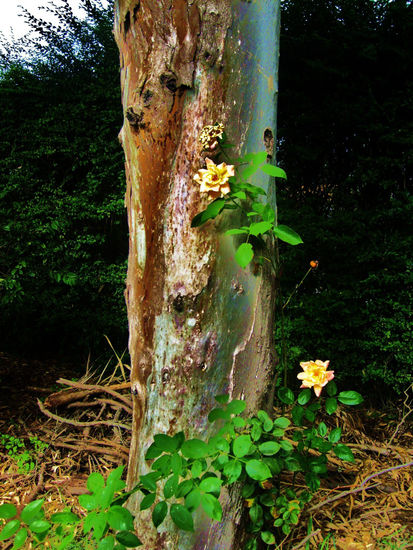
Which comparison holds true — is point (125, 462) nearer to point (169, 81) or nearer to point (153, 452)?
point (153, 452)

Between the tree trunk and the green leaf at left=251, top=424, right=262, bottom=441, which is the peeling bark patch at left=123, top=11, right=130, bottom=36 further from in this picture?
the green leaf at left=251, top=424, right=262, bottom=441

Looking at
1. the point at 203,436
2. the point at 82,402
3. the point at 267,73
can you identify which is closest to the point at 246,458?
the point at 203,436

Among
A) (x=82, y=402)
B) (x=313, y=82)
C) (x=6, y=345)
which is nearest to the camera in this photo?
(x=82, y=402)

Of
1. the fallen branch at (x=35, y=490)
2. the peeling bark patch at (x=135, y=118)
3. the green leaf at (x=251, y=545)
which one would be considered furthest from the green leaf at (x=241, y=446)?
the fallen branch at (x=35, y=490)

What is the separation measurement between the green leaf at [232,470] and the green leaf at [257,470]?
0.03m

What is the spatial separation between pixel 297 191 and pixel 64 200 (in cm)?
199

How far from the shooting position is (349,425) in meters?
2.66

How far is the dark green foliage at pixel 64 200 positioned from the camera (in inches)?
125

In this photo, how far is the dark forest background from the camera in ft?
9.26

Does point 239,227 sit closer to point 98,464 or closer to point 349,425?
point 98,464

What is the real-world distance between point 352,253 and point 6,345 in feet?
10.7

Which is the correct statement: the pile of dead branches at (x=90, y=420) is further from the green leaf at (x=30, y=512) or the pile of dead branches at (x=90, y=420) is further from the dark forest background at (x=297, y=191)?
the green leaf at (x=30, y=512)

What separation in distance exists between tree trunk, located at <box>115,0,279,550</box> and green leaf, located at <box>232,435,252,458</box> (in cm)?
23

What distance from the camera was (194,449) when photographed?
43.8 inches
